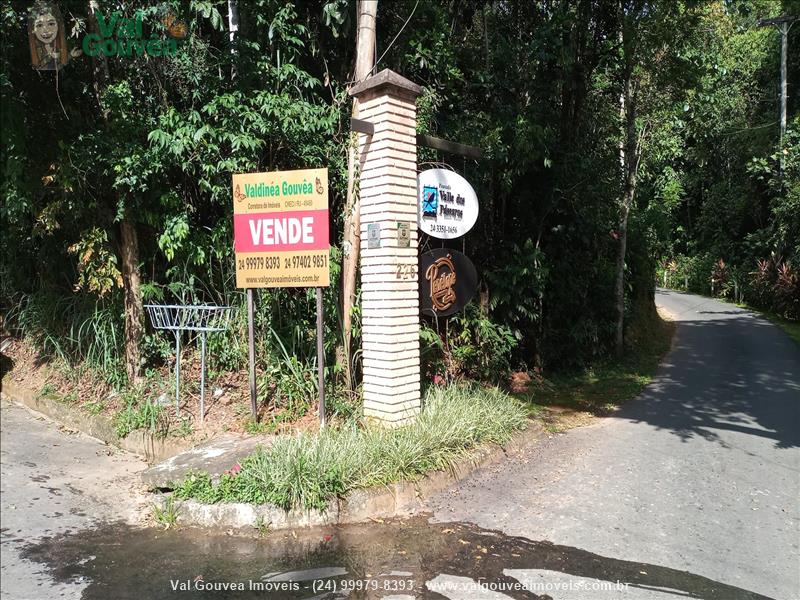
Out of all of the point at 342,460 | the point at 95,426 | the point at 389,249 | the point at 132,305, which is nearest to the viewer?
the point at 342,460

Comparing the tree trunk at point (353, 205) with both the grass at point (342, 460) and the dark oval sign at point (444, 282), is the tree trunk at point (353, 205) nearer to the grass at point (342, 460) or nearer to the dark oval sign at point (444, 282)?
the dark oval sign at point (444, 282)

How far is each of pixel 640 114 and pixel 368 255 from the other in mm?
9043

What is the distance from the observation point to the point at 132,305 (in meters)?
7.18

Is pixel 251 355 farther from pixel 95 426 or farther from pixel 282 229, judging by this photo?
pixel 95 426

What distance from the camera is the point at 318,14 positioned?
745cm

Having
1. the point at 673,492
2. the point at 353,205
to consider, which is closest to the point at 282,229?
the point at 353,205

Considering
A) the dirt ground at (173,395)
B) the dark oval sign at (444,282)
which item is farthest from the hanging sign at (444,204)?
the dirt ground at (173,395)

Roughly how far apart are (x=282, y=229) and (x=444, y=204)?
71.5 inches

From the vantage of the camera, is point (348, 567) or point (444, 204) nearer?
point (348, 567)

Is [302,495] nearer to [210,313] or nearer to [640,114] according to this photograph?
[210,313]

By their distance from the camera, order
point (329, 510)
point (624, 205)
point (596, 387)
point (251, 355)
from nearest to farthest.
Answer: point (329, 510), point (251, 355), point (596, 387), point (624, 205)

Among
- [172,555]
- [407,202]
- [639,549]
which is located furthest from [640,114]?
[172,555]

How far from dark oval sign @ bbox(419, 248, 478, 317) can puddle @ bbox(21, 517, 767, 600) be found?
2.54m

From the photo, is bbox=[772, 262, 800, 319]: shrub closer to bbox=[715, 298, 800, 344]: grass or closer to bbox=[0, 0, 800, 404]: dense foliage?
bbox=[715, 298, 800, 344]: grass
